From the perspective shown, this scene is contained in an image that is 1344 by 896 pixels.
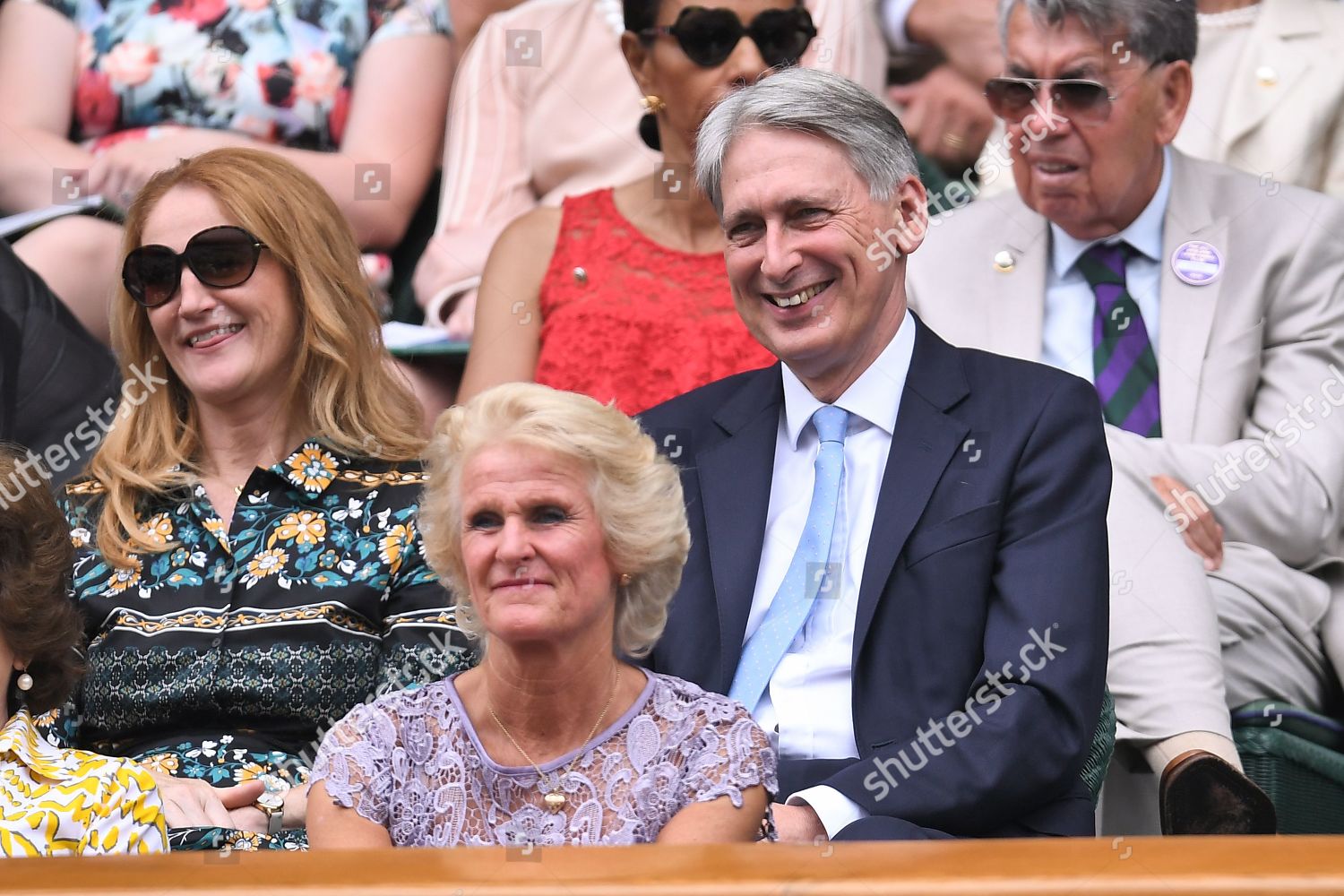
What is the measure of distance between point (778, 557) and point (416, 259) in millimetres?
1555

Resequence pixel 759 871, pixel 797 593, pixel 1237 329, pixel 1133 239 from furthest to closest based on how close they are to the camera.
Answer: pixel 1133 239
pixel 1237 329
pixel 797 593
pixel 759 871

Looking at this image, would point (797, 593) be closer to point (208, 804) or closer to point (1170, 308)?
point (208, 804)

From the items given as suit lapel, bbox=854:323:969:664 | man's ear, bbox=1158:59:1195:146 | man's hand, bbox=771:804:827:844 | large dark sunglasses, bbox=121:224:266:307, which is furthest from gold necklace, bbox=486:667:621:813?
man's ear, bbox=1158:59:1195:146

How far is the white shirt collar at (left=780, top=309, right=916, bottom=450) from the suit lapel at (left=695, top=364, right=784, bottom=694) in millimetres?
32

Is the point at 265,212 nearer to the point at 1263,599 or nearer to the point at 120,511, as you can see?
the point at 120,511

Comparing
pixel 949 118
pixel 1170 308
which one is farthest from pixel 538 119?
pixel 1170 308

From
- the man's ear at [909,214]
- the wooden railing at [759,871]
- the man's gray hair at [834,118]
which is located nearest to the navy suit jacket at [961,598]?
the man's ear at [909,214]

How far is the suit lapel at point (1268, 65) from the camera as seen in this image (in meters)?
3.68

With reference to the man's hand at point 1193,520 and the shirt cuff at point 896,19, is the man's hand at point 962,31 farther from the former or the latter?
the man's hand at point 1193,520

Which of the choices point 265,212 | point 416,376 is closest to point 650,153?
point 416,376

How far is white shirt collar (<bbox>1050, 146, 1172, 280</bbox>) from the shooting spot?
3322 mm

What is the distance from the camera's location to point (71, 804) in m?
2.10

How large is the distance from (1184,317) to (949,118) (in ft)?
2.57

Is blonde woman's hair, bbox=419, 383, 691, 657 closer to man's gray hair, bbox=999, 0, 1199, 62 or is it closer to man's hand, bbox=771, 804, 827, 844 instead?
man's hand, bbox=771, 804, 827, 844
